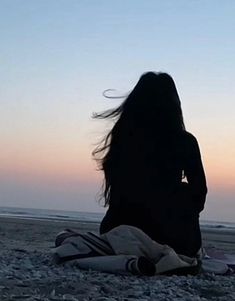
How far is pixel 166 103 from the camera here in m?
4.84

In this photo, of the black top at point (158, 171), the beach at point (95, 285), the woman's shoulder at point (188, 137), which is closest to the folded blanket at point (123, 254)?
the beach at point (95, 285)

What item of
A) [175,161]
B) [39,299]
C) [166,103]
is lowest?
[39,299]

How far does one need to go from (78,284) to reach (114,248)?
34.6 inches

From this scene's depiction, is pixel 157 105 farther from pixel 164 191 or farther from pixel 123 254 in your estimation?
pixel 123 254

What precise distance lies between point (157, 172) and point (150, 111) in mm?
504

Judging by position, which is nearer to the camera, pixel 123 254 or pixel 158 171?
pixel 123 254

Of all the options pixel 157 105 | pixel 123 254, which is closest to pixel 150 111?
pixel 157 105

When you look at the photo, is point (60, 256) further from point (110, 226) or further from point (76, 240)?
point (110, 226)

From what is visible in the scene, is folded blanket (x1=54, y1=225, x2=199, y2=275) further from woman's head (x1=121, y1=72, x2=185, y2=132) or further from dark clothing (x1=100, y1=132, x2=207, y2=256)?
woman's head (x1=121, y1=72, x2=185, y2=132)

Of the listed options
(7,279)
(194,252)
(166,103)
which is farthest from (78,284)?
(166,103)

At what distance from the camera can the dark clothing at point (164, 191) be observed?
4758mm

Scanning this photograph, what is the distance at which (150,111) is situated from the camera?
4867 mm

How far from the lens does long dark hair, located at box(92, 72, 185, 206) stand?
4.84 m

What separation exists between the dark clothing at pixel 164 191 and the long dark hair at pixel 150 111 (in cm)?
9
